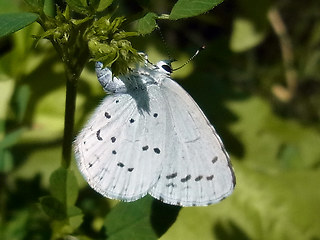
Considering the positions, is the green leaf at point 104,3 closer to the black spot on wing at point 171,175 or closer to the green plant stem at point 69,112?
the green plant stem at point 69,112

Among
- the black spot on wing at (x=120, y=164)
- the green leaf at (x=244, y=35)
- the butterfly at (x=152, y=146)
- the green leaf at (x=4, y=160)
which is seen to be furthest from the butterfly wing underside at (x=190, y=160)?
the green leaf at (x=244, y=35)

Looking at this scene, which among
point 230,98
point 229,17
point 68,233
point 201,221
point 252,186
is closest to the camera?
point 68,233

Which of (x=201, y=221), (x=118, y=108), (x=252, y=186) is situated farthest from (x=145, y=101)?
(x=252, y=186)

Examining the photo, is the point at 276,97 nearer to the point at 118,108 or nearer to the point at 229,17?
the point at 229,17

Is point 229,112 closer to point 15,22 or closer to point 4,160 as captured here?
point 4,160

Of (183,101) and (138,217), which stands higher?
(183,101)

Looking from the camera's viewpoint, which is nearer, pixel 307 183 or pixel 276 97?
pixel 307 183

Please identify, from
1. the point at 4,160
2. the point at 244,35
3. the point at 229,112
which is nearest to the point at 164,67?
the point at 4,160
